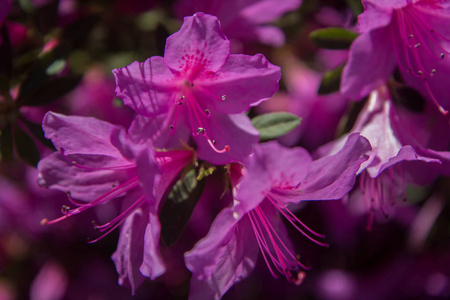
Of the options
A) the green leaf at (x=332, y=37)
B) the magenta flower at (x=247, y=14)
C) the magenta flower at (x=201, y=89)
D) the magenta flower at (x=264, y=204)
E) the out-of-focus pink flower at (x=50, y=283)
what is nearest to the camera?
the magenta flower at (x=264, y=204)

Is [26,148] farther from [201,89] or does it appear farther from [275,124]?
[275,124]

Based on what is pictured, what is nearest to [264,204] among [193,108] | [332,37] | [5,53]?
[193,108]

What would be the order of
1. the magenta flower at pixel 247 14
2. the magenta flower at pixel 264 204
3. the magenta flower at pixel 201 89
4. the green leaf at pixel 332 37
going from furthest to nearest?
1. the magenta flower at pixel 247 14
2. the green leaf at pixel 332 37
3. the magenta flower at pixel 201 89
4. the magenta flower at pixel 264 204

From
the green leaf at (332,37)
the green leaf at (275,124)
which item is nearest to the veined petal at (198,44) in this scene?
the green leaf at (275,124)

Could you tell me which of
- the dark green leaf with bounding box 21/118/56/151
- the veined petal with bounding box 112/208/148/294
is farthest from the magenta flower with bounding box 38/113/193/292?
the dark green leaf with bounding box 21/118/56/151

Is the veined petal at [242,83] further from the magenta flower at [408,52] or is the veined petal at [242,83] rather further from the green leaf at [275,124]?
the magenta flower at [408,52]

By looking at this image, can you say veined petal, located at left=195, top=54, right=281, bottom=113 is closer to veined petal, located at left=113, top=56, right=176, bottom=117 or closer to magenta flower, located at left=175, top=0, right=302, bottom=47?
veined petal, located at left=113, top=56, right=176, bottom=117

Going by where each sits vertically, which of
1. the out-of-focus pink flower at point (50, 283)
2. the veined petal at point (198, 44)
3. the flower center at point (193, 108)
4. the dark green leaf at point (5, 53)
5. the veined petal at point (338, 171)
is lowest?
the out-of-focus pink flower at point (50, 283)

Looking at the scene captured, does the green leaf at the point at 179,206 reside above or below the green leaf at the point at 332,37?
below
